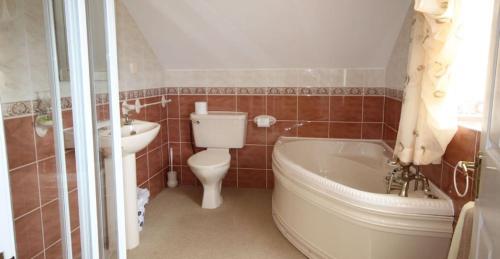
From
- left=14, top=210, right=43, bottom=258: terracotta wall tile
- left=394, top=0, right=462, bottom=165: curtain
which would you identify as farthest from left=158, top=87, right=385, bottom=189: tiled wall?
left=14, top=210, right=43, bottom=258: terracotta wall tile

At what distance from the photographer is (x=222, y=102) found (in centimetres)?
362

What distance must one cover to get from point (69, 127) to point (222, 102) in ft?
8.51

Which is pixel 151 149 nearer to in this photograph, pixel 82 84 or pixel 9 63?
pixel 9 63

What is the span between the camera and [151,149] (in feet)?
11.0

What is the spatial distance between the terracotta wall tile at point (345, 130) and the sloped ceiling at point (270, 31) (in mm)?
594

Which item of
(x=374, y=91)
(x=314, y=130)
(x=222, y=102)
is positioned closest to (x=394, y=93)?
(x=374, y=91)

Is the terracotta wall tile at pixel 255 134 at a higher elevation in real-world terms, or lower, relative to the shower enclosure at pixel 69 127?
lower

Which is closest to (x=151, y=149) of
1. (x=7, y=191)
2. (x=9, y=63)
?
(x=9, y=63)

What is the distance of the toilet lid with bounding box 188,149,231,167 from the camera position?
3044mm

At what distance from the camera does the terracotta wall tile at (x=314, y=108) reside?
3465 millimetres

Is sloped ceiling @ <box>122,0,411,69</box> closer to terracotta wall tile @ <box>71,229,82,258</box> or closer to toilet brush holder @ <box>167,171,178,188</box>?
toilet brush holder @ <box>167,171,178,188</box>

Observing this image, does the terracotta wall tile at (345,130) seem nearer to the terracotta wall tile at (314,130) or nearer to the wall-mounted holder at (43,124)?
the terracotta wall tile at (314,130)

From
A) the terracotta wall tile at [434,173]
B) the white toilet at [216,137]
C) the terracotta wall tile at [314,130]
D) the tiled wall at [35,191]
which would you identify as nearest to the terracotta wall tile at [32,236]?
the tiled wall at [35,191]

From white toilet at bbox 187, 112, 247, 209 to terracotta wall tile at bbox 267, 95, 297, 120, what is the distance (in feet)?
0.97
